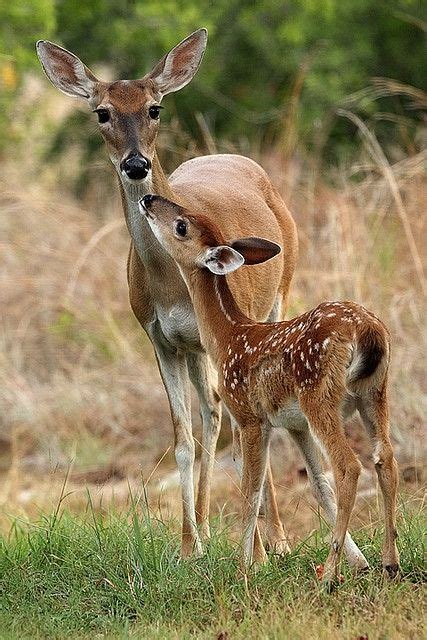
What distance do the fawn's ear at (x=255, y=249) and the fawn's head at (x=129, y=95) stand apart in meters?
0.59

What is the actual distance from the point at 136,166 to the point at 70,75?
3.24ft

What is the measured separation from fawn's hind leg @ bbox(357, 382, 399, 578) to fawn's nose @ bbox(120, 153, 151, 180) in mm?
1722

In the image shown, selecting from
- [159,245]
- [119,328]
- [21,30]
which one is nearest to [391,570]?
[159,245]

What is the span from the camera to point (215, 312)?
20.6 feet

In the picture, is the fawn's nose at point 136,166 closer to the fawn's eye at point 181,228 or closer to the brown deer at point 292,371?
the brown deer at point 292,371

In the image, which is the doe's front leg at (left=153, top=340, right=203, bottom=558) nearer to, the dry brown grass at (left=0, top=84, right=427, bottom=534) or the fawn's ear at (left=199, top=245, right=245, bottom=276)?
the fawn's ear at (left=199, top=245, right=245, bottom=276)

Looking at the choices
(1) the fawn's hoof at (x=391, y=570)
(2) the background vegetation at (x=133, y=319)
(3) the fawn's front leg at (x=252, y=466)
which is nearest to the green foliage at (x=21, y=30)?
(2) the background vegetation at (x=133, y=319)

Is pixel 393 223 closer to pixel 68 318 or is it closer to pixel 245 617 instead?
pixel 68 318

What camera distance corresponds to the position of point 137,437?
36.2ft

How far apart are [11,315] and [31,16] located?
290 cm

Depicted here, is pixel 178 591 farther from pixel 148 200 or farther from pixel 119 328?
pixel 119 328

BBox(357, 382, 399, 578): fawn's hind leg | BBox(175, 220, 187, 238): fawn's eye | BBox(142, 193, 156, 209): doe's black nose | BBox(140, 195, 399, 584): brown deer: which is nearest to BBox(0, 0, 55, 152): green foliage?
BBox(142, 193, 156, 209): doe's black nose

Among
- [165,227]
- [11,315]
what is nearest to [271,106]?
[11,315]

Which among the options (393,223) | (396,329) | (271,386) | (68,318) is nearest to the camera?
(271,386)
